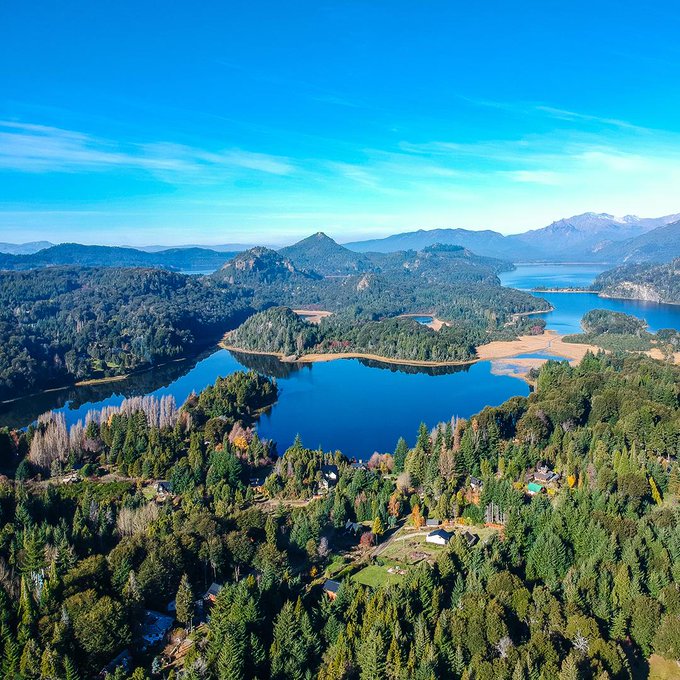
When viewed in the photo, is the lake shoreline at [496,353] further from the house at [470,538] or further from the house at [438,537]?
the house at [438,537]

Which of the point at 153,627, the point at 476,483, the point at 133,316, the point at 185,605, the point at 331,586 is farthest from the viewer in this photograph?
the point at 133,316

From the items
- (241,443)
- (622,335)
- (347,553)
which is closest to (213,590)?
(347,553)

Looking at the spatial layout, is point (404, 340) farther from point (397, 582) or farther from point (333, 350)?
point (397, 582)

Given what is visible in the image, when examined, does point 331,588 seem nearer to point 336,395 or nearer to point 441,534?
point 441,534

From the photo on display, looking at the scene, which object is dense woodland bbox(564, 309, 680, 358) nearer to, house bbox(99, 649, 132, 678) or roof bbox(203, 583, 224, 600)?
roof bbox(203, 583, 224, 600)

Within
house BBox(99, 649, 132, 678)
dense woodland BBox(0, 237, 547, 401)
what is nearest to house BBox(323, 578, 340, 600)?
house BBox(99, 649, 132, 678)

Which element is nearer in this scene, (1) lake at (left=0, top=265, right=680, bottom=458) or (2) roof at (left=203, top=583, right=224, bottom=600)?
(2) roof at (left=203, top=583, right=224, bottom=600)
